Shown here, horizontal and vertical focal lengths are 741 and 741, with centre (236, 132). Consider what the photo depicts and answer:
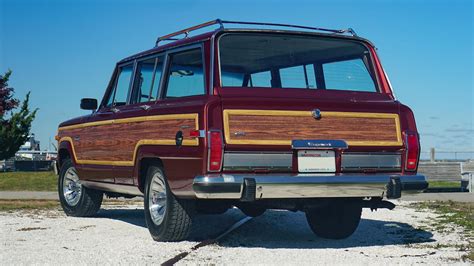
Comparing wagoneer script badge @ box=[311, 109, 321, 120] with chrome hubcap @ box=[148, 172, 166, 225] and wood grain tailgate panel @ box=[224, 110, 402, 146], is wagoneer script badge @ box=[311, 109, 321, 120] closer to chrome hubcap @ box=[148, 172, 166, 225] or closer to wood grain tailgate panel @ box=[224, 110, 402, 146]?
wood grain tailgate panel @ box=[224, 110, 402, 146]

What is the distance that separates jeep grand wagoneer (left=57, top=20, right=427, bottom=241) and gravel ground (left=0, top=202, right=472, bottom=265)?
422mm

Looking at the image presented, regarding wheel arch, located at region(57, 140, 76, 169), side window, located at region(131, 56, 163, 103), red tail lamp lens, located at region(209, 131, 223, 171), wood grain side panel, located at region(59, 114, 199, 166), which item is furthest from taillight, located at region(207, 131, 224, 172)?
wheel arch, located at region(57, 140, 76, 169)

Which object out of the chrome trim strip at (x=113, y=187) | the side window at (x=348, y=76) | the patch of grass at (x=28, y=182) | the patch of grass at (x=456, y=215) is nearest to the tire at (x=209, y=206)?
the chrome trim strip at (x=113, y=187)

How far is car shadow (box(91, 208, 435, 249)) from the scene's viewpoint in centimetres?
782

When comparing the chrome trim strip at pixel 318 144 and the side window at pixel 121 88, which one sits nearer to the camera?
the chrome trim strip at pixel 318 144

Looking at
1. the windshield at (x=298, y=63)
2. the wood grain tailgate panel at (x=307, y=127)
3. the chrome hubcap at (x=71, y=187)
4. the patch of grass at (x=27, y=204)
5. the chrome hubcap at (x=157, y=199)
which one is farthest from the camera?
the patch of grass at (x=27, y=204)

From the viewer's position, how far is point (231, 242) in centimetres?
770

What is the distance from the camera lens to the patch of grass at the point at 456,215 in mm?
8383

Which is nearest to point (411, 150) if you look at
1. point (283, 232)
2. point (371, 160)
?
point (371, 160)

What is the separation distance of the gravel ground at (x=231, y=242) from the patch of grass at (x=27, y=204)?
1.15m

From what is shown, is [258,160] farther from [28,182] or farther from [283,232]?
[28,182]

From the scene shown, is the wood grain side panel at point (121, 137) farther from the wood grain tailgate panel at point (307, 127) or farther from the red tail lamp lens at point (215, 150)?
the wood grain tailgate panel at point (307, 127)

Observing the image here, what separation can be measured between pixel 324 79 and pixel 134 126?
213 cm

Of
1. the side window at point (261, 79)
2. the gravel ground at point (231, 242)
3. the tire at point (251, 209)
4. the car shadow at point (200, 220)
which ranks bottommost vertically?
the gravel ground at point (231, 242)
